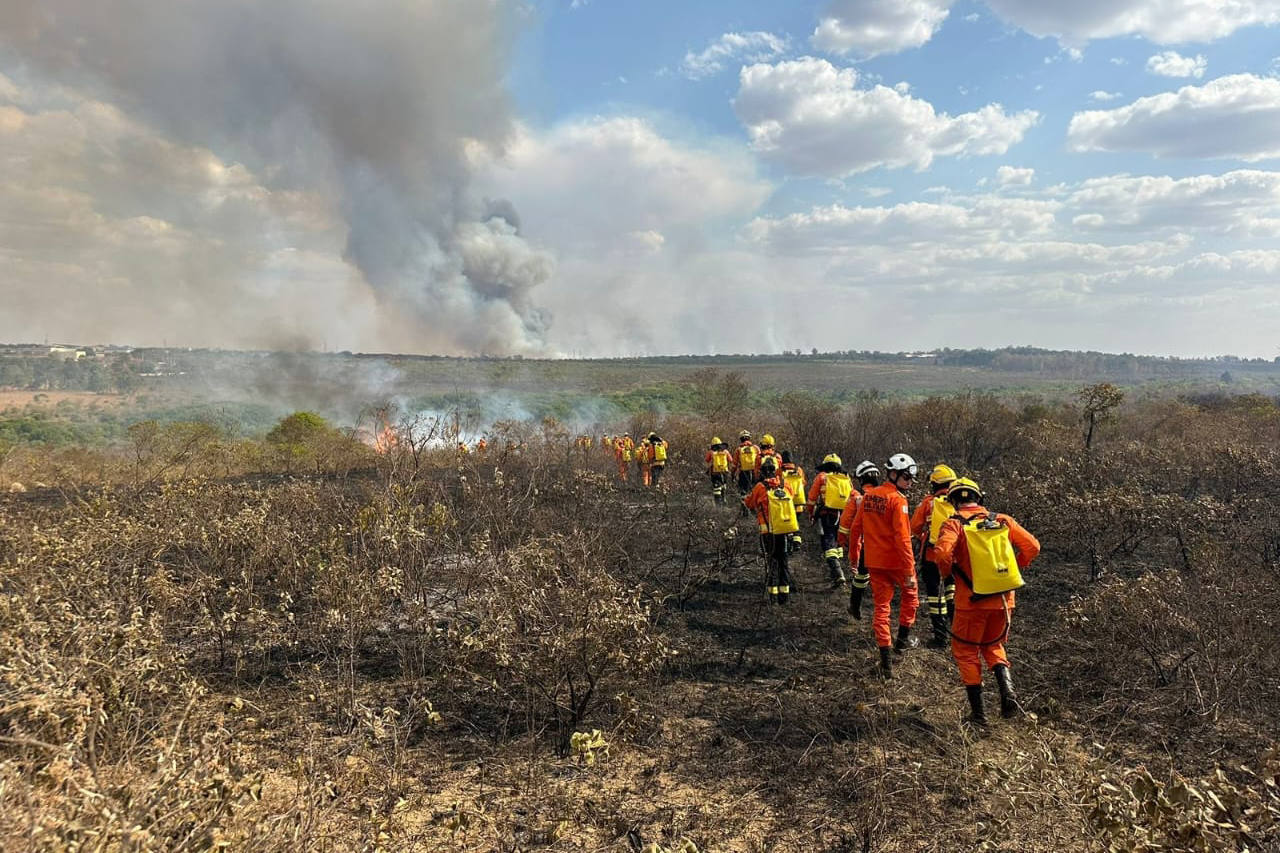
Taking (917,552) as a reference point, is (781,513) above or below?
above

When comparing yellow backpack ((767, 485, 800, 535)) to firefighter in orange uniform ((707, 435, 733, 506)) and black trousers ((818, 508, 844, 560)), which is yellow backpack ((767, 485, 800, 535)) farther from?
firefighter in orange uniform ((707, 435, 733, 506))

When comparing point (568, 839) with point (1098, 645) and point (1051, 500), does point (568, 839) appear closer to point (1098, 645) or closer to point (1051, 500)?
point (1098, 645)

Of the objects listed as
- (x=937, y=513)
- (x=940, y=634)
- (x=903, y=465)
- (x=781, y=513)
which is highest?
(x=903, y=465)

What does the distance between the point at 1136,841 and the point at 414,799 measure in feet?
11.5

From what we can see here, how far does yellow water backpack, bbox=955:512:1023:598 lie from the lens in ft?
14.9

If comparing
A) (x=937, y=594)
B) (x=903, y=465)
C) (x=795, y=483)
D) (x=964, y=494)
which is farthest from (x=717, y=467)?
(x=964, y=494)

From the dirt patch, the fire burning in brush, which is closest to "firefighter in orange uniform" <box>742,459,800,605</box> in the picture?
the fire burning in brush

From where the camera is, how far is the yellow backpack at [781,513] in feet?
23.7

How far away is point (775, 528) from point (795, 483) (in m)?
1.34

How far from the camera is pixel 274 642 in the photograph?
564 cm

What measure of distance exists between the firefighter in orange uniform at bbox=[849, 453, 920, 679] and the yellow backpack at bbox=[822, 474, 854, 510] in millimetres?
2064

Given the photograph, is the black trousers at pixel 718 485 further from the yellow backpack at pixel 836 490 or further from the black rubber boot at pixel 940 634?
the black rubber boot at pixel 940 634

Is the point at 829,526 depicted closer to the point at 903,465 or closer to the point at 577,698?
the point at 903,465

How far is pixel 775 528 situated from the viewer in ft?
24.0
